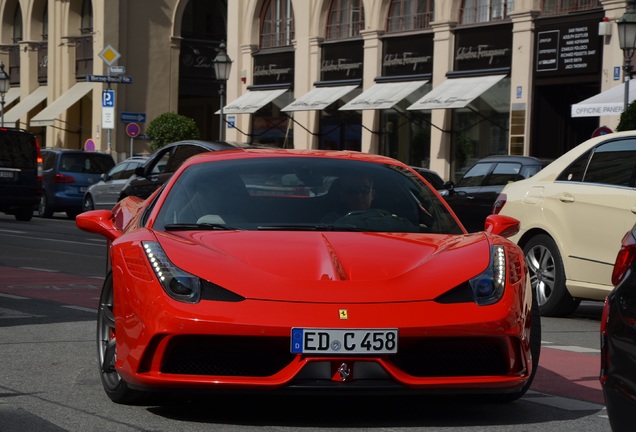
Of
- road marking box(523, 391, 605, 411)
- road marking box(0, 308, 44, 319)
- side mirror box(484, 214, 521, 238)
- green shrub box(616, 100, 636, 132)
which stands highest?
side mirror box(484, 214, 521, 238)

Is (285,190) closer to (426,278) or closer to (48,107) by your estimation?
(426,278)

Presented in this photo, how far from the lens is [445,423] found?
6.42 m

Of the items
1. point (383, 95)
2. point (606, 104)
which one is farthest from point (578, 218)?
point (383, 95)

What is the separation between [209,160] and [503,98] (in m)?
27.8

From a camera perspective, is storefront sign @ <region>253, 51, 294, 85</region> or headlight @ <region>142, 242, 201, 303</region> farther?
storefront sign @ <region>253, 51, 294, 85</region>

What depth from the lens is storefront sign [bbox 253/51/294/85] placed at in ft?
147

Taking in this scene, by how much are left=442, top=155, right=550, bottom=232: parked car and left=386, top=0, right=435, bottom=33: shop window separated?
53.9ft

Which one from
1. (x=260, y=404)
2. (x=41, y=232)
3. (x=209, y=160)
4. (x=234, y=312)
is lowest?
(x=41, y=232)

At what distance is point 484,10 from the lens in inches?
1415

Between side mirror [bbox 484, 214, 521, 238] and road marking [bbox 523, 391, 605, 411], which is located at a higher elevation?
side mirror [bbox 484, 214, 521, 238]

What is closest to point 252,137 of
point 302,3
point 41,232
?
point 302,3

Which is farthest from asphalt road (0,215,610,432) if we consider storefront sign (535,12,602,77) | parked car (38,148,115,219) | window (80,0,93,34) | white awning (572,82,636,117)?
window (80,0,93,34)

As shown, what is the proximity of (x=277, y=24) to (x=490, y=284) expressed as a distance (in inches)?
1583

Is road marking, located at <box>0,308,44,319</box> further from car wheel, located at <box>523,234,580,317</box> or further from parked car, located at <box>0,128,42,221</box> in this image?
parked car, located at <box>0,128,42,221</box>
